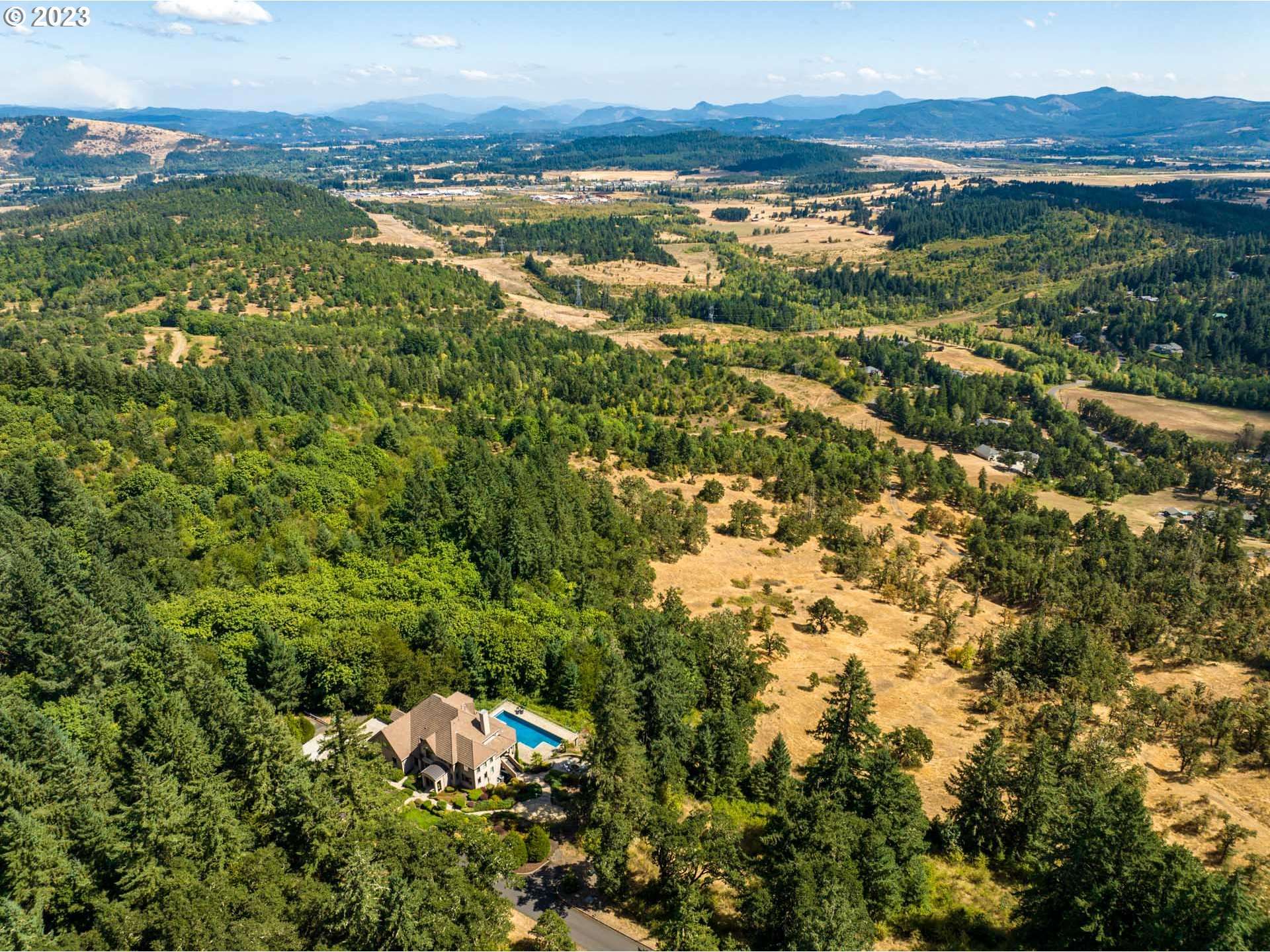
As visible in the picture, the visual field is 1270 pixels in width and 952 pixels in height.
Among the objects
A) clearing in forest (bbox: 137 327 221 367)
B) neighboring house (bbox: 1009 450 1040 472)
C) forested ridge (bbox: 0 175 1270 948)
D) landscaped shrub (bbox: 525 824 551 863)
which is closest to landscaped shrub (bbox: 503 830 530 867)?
landscaped shrub (bbox: 525 824 551 863)

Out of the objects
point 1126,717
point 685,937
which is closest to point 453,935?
A: point 685,937

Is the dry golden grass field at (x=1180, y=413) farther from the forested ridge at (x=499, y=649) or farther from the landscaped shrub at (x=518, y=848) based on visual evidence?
the landscaped shrub at (x=518, y=848)

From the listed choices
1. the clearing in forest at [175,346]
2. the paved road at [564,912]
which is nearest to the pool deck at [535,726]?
the paved road at [564,912]

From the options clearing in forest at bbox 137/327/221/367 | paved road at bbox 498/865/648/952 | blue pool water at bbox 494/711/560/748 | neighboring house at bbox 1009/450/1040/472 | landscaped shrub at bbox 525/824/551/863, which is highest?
clearing in forest at bbox 137/327/221/367

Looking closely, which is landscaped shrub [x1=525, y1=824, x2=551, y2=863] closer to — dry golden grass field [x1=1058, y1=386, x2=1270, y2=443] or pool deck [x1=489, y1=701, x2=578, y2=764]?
pool deck [x1=489, y1=701, x2=578, y2=764]

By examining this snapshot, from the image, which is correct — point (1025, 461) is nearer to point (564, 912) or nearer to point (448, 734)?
point (448, 734)

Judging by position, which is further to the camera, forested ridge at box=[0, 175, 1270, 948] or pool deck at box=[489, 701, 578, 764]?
pool deck at box=[489, 701, 578, 764]
